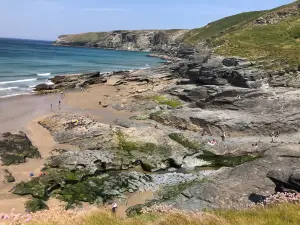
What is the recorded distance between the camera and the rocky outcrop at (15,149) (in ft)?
81.7

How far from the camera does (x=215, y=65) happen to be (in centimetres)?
4719

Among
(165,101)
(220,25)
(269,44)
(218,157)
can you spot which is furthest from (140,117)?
(220,25)

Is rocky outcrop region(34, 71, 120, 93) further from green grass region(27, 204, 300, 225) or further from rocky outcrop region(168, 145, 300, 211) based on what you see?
green grass region(27, 204, 300, 225)

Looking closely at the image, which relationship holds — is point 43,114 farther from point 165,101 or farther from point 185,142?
point 185,142

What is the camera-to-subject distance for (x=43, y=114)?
4038 centimetres

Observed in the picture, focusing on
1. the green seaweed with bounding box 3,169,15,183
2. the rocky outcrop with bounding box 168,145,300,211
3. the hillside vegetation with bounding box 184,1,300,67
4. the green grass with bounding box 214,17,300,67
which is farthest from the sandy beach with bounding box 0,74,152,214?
the green grass with bounding box 214,17,300,67

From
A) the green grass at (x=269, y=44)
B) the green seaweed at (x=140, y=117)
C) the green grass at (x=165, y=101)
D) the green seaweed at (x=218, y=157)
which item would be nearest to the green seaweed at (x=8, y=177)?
the green seaweed at (x=218, y=157)

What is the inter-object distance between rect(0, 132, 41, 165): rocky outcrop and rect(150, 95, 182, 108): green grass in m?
20.1

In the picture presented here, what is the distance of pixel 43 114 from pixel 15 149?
47.0 feet

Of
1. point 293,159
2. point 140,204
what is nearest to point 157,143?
point 140,204

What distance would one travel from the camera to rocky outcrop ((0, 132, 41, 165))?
24906 millimetres

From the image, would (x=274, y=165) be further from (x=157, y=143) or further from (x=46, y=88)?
(x=46, y=88)

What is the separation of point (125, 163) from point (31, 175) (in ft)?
21.9

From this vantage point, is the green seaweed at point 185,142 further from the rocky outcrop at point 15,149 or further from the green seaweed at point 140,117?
the rocky outcrop at point 15,149
